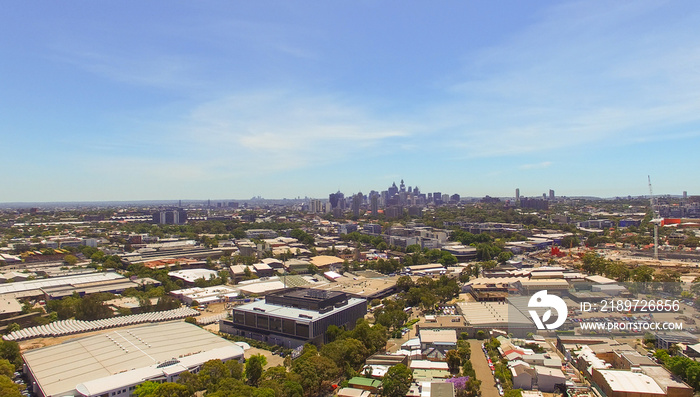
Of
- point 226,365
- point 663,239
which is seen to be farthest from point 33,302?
point 663,239

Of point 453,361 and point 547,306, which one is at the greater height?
point 547,306

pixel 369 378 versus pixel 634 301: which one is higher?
pixel 634 301

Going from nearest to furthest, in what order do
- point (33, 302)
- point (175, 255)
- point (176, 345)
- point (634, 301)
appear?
1. point (176, 345)
2. point (634, 301)
3. point (33, 302)
4. point (175, 255)

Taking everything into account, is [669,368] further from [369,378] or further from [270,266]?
[270,266]

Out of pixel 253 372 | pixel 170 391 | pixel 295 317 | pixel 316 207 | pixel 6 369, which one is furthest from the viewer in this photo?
pixel 316 207

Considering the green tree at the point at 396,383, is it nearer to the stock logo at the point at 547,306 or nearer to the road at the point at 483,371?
A: the road at the point at 483,371

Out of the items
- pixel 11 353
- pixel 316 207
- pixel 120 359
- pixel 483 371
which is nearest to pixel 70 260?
pixel 11 353

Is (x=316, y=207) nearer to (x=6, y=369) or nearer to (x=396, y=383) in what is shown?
(x=6, y=369)

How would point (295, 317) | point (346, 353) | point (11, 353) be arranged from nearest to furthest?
1. point (346, 353)
2. point (11, 353)
3. point (295, 317)
